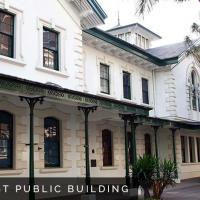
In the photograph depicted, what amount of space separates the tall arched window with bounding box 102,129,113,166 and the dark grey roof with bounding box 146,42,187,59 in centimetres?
822

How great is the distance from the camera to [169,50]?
2867cm

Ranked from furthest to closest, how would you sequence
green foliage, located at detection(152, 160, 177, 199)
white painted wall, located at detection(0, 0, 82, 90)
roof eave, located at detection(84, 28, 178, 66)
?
roof eave, located at detection(84, 28, 178, 66) < white painted wall, located at detection(0, 0, 82, 90) < green foliage, located at detection(152, 160, 177, 199)

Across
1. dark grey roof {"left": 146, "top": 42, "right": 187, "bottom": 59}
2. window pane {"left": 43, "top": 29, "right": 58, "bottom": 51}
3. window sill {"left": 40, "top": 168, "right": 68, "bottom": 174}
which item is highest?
dark grey roof {"left": 146, "top": 42, "right": 187, "bottom": 59}

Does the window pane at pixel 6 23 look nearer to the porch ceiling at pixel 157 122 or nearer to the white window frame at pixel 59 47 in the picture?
the white window frame at pixel 59 47

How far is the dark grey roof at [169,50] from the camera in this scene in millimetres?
26680

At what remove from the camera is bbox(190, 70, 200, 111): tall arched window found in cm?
2884

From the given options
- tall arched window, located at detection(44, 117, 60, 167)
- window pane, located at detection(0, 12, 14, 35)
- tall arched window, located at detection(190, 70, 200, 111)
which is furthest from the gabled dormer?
window pane, located at detection(0, 12, 14, 35)

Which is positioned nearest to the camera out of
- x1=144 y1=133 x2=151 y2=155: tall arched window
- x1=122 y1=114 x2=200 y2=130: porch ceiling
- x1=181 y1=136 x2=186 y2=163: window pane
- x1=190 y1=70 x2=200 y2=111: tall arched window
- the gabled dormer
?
x1=122 y1=114 x2=200 y2=130: porch ceiling

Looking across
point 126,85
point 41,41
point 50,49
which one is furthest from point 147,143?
point 41,41

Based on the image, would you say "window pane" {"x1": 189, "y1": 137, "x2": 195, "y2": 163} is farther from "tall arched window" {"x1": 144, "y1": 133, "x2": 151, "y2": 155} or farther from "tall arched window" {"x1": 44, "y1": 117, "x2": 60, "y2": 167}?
"tall arched window" {"x1": 44, "y1": 117, "x2": 60, "y2": 167}

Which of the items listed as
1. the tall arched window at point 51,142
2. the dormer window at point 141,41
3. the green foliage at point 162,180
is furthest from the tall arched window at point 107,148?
the dormer window at point 141,41

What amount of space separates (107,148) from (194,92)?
11189 millimetres

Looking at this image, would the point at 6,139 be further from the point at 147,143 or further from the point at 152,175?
the point at 147,143

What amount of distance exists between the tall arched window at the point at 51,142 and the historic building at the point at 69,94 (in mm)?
38
